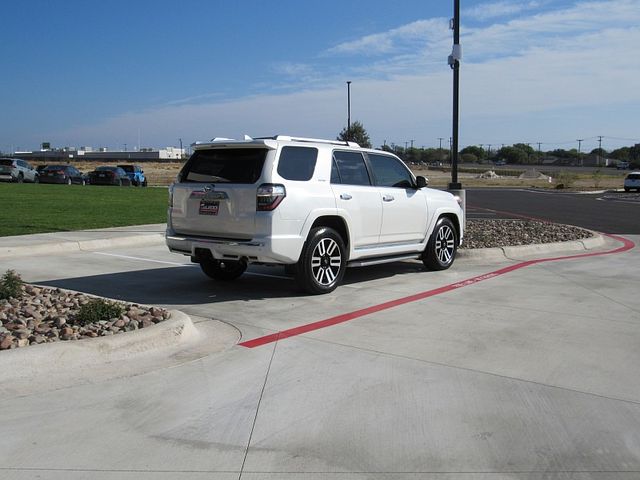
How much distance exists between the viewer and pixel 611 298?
8352mm

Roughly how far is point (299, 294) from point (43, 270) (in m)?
4.11

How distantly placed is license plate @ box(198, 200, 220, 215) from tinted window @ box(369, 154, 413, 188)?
2.47 metres

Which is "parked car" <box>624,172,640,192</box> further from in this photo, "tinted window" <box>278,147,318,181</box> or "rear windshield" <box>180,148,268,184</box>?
"rear windshield" <box>180,148,268,184</box>

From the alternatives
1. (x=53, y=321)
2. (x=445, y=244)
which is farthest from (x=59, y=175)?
(x=53, y=321)

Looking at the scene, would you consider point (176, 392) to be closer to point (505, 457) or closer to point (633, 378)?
point (505, 457)

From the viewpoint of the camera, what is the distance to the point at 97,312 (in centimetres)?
597

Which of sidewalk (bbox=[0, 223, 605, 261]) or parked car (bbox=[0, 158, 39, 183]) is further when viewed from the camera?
parked car (bbox=[0, 158, 39, 183])

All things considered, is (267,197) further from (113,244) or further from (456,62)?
Result: (456,62)

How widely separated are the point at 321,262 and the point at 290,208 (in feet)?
2.97

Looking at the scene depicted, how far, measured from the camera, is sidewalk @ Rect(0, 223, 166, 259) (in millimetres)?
11109

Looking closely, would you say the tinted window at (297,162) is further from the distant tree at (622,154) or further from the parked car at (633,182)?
the distant tree at (622,154)

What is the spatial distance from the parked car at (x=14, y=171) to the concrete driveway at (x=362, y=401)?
33.9 meters

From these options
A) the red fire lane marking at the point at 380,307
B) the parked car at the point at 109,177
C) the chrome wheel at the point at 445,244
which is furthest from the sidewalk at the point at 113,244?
the parked car at the point at 109,177

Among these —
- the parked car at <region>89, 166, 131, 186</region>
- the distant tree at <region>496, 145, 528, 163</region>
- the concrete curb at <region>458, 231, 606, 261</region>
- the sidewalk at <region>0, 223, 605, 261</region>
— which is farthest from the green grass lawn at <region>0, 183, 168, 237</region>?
the distant tree at <region>496, 145, 528, 163</region>
